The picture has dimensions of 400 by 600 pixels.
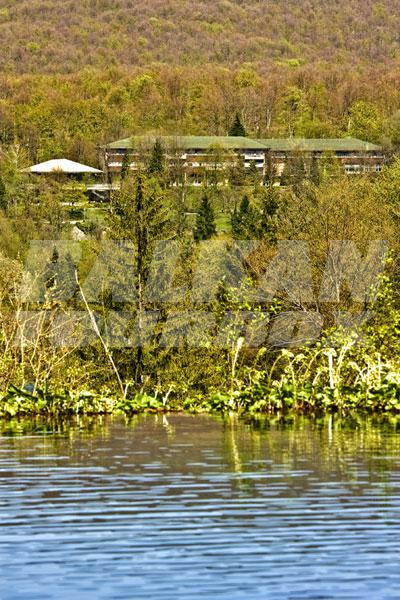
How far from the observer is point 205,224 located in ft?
402

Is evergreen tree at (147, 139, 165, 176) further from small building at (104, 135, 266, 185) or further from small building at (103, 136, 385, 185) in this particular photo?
small building at (103, 136, 385, 185)

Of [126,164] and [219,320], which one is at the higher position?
[126,164]

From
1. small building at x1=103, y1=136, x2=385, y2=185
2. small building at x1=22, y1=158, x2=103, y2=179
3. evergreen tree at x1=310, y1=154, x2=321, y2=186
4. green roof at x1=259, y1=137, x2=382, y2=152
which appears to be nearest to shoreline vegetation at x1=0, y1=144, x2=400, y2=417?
evergreen tree at x1=310, y1=154, x2=321, y2=186

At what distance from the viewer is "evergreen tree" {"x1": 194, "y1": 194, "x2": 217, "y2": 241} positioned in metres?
117

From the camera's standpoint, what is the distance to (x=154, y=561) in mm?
10320

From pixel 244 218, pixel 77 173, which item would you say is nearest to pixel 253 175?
pixel 77 173

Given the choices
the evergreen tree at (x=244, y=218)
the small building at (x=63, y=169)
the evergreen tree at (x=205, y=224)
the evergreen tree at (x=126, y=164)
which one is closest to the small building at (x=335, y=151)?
the evergreen tree at (x=126, y=164)

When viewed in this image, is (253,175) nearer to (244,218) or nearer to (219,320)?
(244,218)

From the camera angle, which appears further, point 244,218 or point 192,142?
point 192,142

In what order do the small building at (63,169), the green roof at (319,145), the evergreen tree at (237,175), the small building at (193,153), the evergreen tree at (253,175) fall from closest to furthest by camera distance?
the evergreen tree at (253,175)
the evergreen tree at (237,175)
the small building at (193,153)
the small building at (63,169)
the green roof at (319,145)

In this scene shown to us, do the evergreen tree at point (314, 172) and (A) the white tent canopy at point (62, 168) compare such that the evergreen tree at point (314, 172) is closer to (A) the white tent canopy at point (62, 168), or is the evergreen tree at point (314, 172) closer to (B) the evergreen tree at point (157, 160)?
(B) the evergreen tree at point (157, 160)

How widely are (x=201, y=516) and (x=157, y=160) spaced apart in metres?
156

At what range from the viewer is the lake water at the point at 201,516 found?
9719mm

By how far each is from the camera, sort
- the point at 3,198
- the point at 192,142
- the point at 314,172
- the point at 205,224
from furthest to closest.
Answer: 1. the point at 192,142
2. the point at 314,172
3. the point at 3,198
4. the point at 205,224
